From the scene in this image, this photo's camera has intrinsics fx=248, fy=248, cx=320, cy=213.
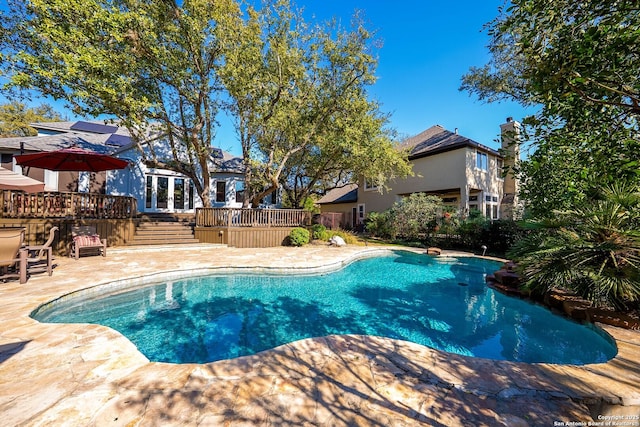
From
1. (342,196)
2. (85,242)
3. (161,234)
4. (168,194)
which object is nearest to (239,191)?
(168,194)

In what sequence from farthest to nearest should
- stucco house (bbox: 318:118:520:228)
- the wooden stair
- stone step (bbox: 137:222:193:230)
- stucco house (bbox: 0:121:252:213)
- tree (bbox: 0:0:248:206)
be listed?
stucco house (bbox: 318:118:520:228)
stucco house (bbox: 0:121:252:213)
stone step (bbox: 137:222:193:230)
the wooden stair
tree (bbox: 0:0:248:206)

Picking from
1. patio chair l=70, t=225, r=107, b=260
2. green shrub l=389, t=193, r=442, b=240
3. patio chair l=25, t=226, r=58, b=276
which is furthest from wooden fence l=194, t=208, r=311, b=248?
green shrub l=389, t=193, r=442, b=240

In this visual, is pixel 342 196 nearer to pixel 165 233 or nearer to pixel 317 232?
Result: pixel 317 232

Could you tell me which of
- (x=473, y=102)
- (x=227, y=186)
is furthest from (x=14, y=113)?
(x=473, y=102)

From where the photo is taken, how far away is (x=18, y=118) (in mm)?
25000

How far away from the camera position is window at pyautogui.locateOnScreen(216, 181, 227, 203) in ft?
60.6

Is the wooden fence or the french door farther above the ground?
the french door

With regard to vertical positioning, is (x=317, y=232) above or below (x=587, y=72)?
below

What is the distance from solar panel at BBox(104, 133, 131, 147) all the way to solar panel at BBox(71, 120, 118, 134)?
10.2 ft

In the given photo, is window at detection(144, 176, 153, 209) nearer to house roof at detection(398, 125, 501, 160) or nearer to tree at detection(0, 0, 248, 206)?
tree at detection(0, 0, 248, 206)

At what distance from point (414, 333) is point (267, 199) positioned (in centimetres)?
1735

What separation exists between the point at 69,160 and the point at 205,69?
6.54 m

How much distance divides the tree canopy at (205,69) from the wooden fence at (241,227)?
1288 millimetres

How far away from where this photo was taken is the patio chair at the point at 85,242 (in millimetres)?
8628
